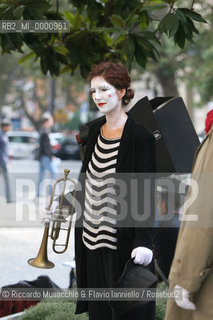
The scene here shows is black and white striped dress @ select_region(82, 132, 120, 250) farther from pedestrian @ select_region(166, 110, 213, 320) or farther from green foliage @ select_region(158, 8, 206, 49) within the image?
green foliage @ select_region(158, 8, 206, 49)

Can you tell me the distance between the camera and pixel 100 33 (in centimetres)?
521

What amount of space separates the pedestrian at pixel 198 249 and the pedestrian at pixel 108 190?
2.02 feet

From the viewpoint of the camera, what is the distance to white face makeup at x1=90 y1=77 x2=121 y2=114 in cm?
330

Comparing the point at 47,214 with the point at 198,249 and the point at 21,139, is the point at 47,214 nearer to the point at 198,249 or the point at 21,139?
the point at 198,249

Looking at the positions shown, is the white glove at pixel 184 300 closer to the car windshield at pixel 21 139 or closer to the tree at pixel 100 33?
the tree at pixel 100 33

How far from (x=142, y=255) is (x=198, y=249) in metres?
0.68

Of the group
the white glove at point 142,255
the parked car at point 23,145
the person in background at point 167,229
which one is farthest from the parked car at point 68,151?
the white glove at point 142,255

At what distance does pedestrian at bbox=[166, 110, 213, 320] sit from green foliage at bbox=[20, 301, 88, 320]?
1853 millimetres

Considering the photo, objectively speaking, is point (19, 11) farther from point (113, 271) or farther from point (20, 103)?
point (20, 103)

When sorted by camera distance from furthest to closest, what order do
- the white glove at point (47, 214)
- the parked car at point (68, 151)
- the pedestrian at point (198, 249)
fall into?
the parked car at point (68, 151) < the white glove at point (47, 214) < the pedestrian at point (198, 249)

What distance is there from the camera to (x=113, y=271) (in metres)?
3.26

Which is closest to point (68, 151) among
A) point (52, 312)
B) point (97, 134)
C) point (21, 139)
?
point (21, 139)

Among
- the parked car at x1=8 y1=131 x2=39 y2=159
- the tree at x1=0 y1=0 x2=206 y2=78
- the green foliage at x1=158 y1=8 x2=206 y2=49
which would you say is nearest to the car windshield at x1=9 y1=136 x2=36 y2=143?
the parked car at x1=8 y1=131 x2=39 y2=159

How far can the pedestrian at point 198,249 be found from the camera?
7.85 ft
